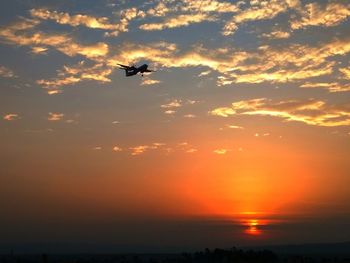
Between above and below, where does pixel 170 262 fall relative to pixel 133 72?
below

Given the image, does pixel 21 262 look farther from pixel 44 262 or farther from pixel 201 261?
pixel 201 261

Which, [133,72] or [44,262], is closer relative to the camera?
[133,72]

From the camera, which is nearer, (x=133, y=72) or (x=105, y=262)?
(x=133, y=72)

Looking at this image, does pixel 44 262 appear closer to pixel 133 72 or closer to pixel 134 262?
pixel 134 262

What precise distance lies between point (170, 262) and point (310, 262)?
24432 mm

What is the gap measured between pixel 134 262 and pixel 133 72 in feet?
111

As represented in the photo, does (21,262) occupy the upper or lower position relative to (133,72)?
lower

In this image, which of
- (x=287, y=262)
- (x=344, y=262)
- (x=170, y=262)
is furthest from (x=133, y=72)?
(x=344, y=262)

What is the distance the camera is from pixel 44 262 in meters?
97.8

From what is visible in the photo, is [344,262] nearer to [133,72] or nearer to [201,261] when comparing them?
[201,261]

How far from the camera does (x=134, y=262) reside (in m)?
98.5

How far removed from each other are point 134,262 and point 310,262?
30911 mm

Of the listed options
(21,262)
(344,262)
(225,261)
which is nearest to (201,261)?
(225,261)

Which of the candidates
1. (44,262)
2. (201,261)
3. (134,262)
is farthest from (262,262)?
(44,262)
